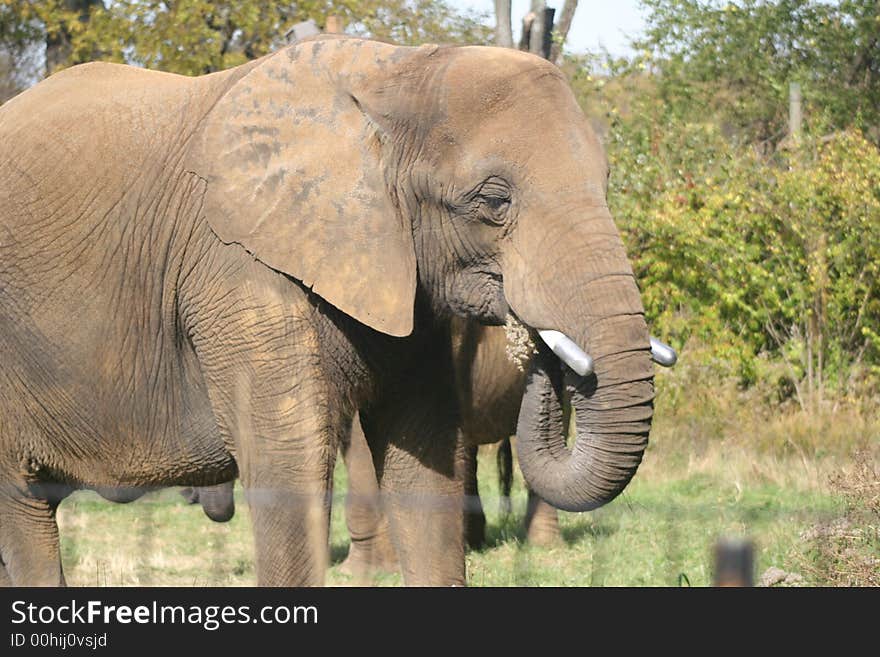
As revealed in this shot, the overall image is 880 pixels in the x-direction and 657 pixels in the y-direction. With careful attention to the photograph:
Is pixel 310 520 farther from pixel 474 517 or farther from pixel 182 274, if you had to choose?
pixel 474 517

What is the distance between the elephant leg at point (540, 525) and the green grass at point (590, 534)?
8cm

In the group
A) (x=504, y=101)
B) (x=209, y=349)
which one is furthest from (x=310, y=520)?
(x=504, y=101)

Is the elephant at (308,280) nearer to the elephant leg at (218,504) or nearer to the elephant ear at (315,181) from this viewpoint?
the elephant ear at (315,181)

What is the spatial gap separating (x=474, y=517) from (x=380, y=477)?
237cm

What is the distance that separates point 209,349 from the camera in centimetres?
516

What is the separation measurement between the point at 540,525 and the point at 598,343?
4013mm

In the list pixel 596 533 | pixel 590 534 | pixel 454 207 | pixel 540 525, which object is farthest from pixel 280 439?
pixel 590 534

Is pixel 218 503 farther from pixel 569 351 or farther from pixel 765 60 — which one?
pixel 765 60

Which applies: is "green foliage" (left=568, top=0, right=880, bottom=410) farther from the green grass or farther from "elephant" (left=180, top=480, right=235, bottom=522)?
"elephant" (left=180, top=480, right=235, bottom=522)

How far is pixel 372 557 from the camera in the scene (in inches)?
316

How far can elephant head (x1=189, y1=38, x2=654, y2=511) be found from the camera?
15.2 feet

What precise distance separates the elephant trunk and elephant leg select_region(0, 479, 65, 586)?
2.29 meters

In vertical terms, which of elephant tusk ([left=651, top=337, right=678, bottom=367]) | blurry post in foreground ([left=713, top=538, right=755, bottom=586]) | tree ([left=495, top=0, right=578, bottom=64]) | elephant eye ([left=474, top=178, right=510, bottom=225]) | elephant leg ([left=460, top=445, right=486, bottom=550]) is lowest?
elephant leg ([left=460, top=445, right=486, bottom=550])

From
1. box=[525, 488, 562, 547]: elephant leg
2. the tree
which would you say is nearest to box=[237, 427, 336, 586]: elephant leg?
box=[525, 488, 562, 547]: elephant leg
